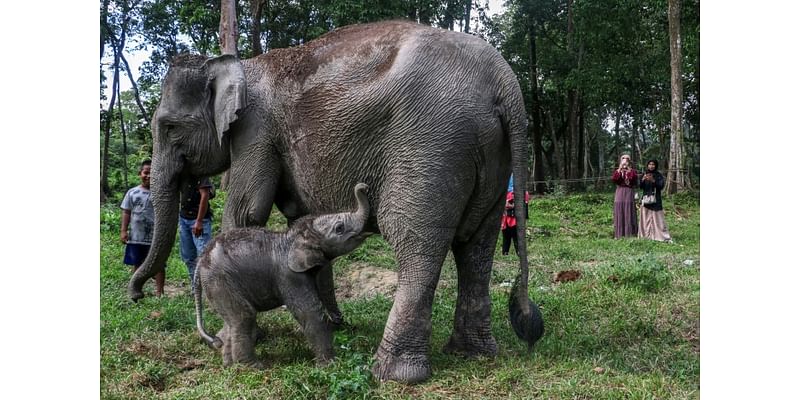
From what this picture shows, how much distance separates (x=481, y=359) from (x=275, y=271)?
53.9 inches

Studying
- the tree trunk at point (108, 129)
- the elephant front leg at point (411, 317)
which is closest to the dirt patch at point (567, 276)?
the elephant front leg at point (411, 317)

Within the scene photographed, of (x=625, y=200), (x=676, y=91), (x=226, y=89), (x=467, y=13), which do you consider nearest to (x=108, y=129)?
(x=467, y=13)

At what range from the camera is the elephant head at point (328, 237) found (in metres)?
3.74

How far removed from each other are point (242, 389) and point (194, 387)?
0.36m

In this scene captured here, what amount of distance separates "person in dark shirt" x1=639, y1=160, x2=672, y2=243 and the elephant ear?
24.7ft

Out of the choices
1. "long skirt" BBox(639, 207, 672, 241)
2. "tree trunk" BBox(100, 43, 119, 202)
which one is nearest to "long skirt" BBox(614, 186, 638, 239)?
"long skirt" BBox(639, 207, 672, 241)

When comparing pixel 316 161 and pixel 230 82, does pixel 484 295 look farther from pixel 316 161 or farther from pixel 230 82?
pixel 230 82

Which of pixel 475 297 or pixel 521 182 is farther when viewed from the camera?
pixel 475 297

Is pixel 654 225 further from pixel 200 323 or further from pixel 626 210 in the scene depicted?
pixel 200 323

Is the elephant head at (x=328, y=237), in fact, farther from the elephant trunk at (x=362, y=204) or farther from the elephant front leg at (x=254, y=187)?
the elephant front leg at (x=254, y=187)

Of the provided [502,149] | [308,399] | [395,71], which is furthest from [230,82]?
[308,399]

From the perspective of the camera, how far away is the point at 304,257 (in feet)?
12.3

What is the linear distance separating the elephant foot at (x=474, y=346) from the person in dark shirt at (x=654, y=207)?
6.64m

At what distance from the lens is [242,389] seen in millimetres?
3525
